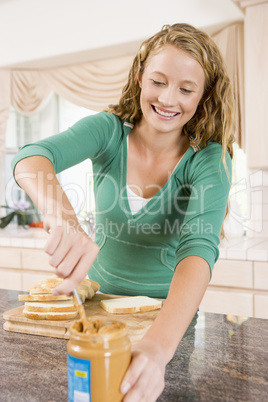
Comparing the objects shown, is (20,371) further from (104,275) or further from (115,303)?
(104,275)

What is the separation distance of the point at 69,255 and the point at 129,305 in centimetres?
57

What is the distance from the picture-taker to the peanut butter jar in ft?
2.18

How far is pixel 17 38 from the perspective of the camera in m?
4.00

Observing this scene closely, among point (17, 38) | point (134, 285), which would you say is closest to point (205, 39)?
point (134, 285)

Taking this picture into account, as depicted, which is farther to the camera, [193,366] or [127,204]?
[127,204]

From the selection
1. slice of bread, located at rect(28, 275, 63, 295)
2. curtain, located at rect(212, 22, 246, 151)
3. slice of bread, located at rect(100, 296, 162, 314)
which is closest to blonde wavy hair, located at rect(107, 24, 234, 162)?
slice of bread, located at rect(100, 296, 162, 314)

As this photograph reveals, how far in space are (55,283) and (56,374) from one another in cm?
43

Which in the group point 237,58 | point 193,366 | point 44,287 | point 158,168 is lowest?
point 193,366

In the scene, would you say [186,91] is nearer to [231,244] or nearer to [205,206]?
[205,206]

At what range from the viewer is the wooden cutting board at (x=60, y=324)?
3.63 feet

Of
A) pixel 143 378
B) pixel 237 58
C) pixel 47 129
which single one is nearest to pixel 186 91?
pixel 143 378

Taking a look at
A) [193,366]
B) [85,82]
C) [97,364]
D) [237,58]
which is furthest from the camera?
[85,82]

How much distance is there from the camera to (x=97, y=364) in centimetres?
66

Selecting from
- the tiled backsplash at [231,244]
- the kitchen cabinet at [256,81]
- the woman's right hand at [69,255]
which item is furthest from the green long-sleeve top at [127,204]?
the kitchen cabinet at [256,81]
